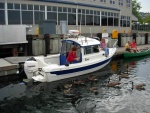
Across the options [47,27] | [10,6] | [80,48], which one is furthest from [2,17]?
[80,48]

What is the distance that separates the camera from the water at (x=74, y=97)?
11422mm

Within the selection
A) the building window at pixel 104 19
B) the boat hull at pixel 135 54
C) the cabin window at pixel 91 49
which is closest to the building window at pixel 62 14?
the building window at pixel 104 19

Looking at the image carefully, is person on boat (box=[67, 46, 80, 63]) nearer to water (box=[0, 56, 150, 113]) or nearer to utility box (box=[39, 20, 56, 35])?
water (box=[0, 56, 150, 113])

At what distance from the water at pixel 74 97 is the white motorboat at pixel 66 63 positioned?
1.65 feet

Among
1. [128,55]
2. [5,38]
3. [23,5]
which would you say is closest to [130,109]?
[5,38]

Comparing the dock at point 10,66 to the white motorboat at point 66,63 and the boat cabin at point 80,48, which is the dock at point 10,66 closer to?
the white motorboat at point 66,63

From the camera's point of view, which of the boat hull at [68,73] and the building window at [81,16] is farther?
the building window at [81,16]

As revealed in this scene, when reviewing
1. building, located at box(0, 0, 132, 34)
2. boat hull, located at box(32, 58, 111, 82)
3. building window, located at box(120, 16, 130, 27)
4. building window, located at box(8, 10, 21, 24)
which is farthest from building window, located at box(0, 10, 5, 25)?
building window, located at box(120, 16, 130, 27)

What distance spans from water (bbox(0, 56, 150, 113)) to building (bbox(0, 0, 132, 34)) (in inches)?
406

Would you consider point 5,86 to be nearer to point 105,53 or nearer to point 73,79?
point 73,79

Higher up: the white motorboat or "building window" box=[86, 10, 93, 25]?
"building window" box=[86, 10, 93, 25]

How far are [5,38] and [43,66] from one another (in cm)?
559

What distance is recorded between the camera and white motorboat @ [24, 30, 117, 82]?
15351 mm

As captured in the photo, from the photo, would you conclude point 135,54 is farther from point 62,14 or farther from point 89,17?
point 89,17
